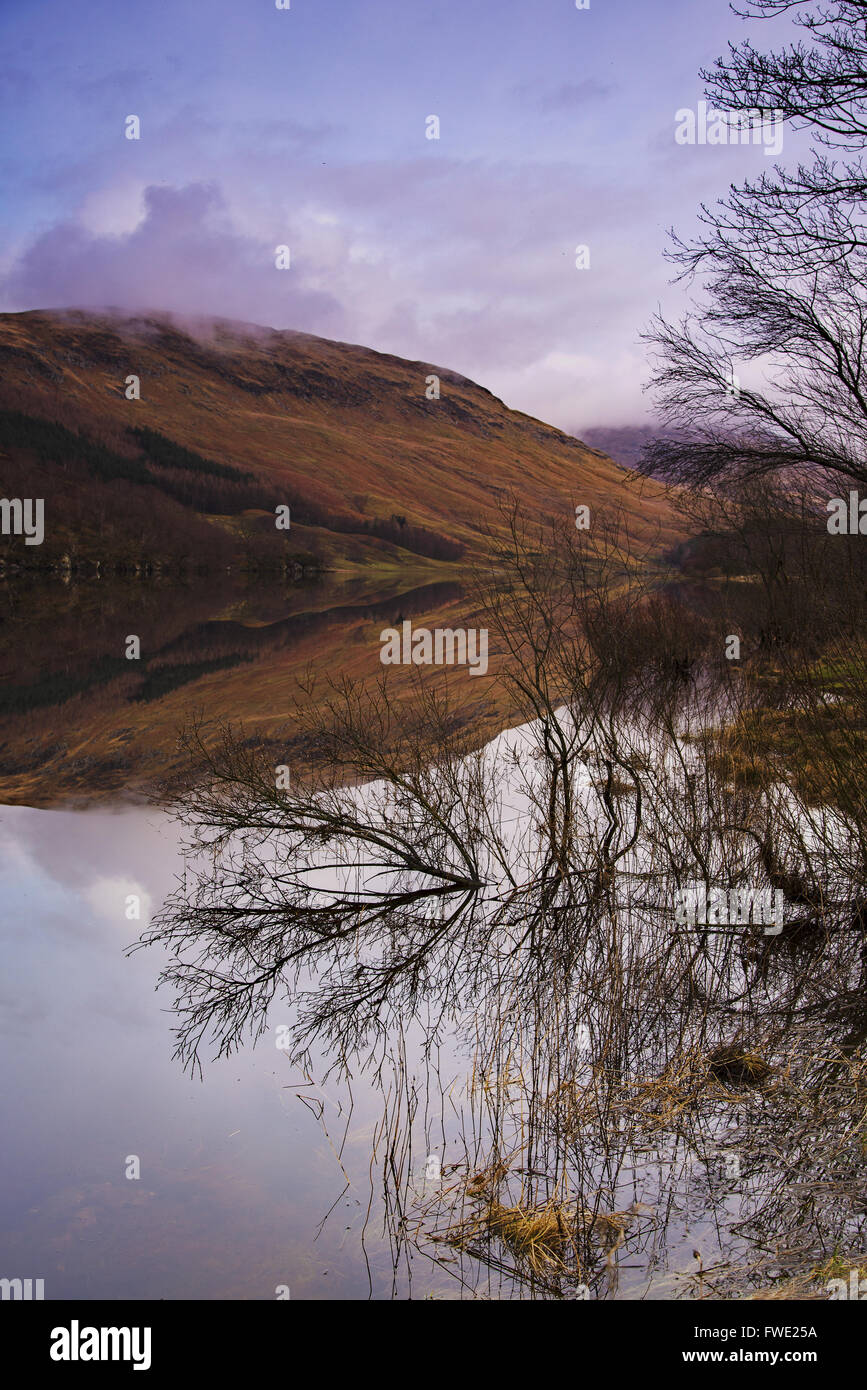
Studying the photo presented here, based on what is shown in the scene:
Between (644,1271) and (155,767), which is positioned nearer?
(644,1271)

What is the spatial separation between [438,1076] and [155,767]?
11.2 m

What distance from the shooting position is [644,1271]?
14.6ft

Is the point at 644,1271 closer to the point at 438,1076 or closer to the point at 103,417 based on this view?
the point at 438,1076

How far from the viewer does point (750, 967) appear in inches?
326

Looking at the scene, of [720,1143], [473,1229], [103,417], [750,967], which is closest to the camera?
[473,1229]

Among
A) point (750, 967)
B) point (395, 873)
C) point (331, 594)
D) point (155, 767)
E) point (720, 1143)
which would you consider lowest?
point (720, 1143)

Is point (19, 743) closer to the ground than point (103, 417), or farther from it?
closer to the ground

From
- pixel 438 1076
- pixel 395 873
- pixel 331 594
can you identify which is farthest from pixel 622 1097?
pixel 331 594

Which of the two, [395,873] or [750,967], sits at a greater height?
[395,873]
